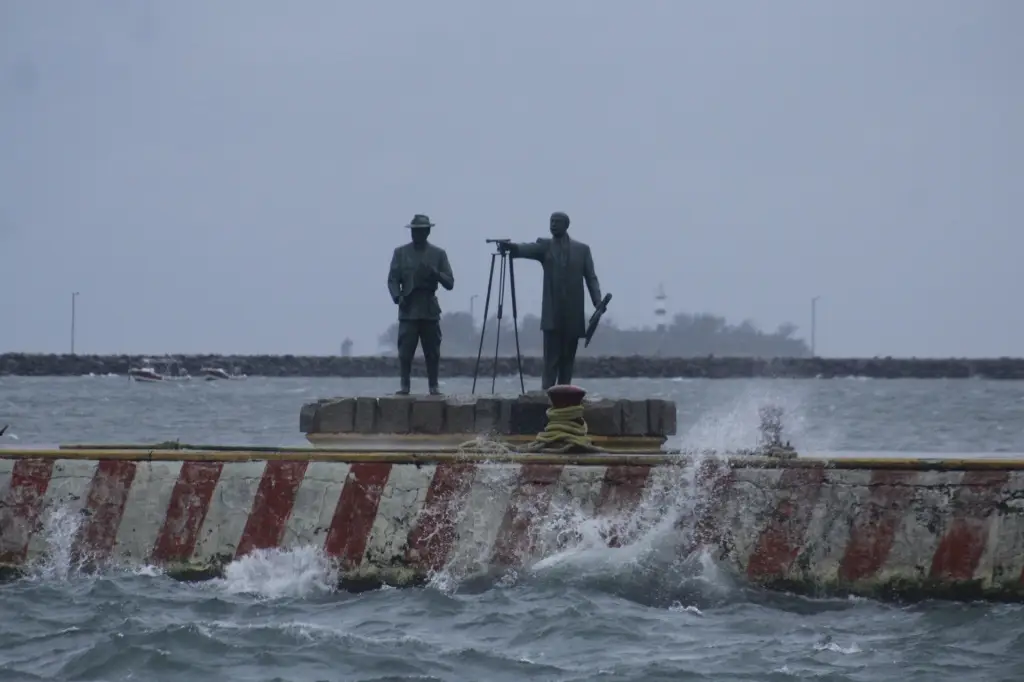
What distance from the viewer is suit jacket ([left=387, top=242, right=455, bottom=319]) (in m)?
14.8

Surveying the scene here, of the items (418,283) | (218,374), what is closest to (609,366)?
(218,374)

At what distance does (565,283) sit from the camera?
14.3m

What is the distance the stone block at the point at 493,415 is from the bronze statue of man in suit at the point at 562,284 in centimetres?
64

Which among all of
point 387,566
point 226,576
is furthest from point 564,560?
point 226,576

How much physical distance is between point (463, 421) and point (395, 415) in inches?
22.6

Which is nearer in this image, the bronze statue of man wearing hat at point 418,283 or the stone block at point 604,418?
the stone block at point 604,418

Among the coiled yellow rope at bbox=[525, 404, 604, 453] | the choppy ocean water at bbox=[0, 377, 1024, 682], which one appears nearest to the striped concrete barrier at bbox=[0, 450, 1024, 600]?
the choppy ocean water at bbox=[0, 377, 1024, 682]

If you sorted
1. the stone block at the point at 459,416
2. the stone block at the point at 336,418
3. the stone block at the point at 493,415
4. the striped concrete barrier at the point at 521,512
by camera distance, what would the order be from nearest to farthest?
the striped concrete barrier at the point at 521,512 < the stone block at the point at 493,415 < the stone block at the point at 459,416 < the stone block at the point at 336,418

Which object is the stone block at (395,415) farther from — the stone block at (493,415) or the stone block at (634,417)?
the stone block at (634,417)

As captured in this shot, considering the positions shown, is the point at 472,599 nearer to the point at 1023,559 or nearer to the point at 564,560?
the point at 564,560

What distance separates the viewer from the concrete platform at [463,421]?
13516 millimetres

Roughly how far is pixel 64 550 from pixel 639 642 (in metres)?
4.15

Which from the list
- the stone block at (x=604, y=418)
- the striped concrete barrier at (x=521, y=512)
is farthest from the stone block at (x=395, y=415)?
the striped concrete barrier at (x=521, y=512)

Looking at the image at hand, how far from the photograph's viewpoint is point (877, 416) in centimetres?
4875
